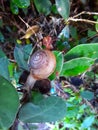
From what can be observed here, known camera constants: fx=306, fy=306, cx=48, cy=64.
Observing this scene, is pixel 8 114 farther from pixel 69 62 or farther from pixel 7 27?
pixel 7 27

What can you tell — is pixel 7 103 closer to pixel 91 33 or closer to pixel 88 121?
pixel 91 33

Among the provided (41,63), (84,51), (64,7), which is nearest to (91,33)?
(64,7)

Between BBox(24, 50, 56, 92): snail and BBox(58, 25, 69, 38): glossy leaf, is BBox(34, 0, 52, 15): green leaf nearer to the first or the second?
BBox(58, 25, 69, 38): glossy leaf

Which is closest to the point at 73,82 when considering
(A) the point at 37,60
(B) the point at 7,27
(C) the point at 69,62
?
(B) the point at 7,27

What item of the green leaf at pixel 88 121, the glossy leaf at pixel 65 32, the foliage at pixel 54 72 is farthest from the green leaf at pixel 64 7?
the green leaf at pixel 88 121

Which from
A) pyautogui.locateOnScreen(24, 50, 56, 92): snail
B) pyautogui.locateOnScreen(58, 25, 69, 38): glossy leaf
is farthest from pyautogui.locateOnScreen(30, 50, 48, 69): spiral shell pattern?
pyautogui.locateOnScreen(58, 25, 69, 38): glossy leaf
